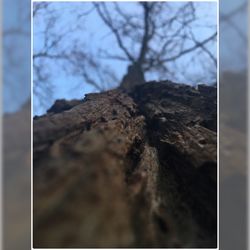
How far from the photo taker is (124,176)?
1232mm

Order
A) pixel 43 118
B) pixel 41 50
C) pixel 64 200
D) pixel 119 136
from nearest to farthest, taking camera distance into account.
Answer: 1. pixel 64 200
2. pixel 119 136
3. pixel 43 118
4. pixel 41 50

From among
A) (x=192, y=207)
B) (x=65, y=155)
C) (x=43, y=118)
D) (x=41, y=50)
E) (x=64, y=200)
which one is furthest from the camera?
(x=41, y=50)

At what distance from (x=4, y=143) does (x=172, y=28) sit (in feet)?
3.82

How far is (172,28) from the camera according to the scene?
80.1 inches

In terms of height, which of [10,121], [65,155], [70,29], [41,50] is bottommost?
[65,155]

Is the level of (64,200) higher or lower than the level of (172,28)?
lower

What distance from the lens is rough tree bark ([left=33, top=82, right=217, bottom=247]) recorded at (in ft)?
3.34

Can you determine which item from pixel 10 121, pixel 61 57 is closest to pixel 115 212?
pixel 10 121

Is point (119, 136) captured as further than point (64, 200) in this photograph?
Yes

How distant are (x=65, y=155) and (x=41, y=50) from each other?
73cm

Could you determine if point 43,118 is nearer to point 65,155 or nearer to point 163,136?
point 65,155

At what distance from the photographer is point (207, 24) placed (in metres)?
1.77

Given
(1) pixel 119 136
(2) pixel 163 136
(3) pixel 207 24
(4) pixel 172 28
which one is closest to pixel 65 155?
(1) pixel 119 136

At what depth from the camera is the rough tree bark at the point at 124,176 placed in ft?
3.34
